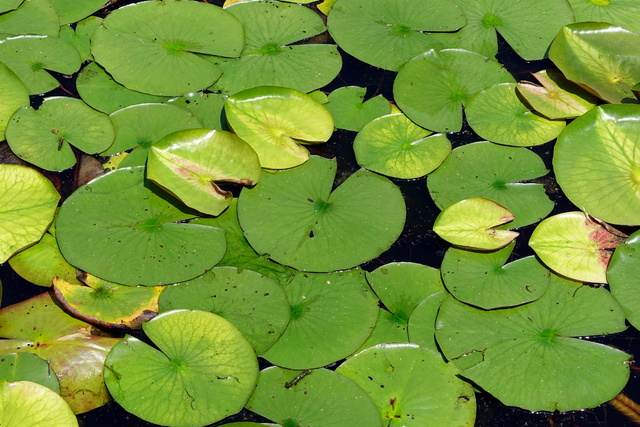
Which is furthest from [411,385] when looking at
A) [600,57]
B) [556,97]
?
[600,57]

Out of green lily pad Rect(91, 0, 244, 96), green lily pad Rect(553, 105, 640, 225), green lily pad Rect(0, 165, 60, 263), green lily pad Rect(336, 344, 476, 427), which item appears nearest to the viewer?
green lily pad Rect(336, 344, 476, 427)

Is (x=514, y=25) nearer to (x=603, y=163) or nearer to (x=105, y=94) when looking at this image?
(x=603, y=163)

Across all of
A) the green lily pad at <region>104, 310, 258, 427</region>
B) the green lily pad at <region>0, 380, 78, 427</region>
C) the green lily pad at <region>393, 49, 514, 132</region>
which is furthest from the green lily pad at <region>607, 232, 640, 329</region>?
the green lily pad at <region>0, 380, 78, 427</region>

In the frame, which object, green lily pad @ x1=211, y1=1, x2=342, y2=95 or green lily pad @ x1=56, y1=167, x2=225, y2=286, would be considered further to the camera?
green lily pad @ x1=211, y1=1, x2=342, y2=95

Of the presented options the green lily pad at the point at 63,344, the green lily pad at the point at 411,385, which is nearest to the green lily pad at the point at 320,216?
the green lily pad at the point at 411,385

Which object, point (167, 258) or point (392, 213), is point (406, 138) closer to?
point (392, 213)

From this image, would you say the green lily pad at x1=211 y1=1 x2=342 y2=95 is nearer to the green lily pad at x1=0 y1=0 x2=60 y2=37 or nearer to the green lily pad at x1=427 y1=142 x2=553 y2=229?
the green lily pad at x1=427 y1=142 x2=553 y2=229
